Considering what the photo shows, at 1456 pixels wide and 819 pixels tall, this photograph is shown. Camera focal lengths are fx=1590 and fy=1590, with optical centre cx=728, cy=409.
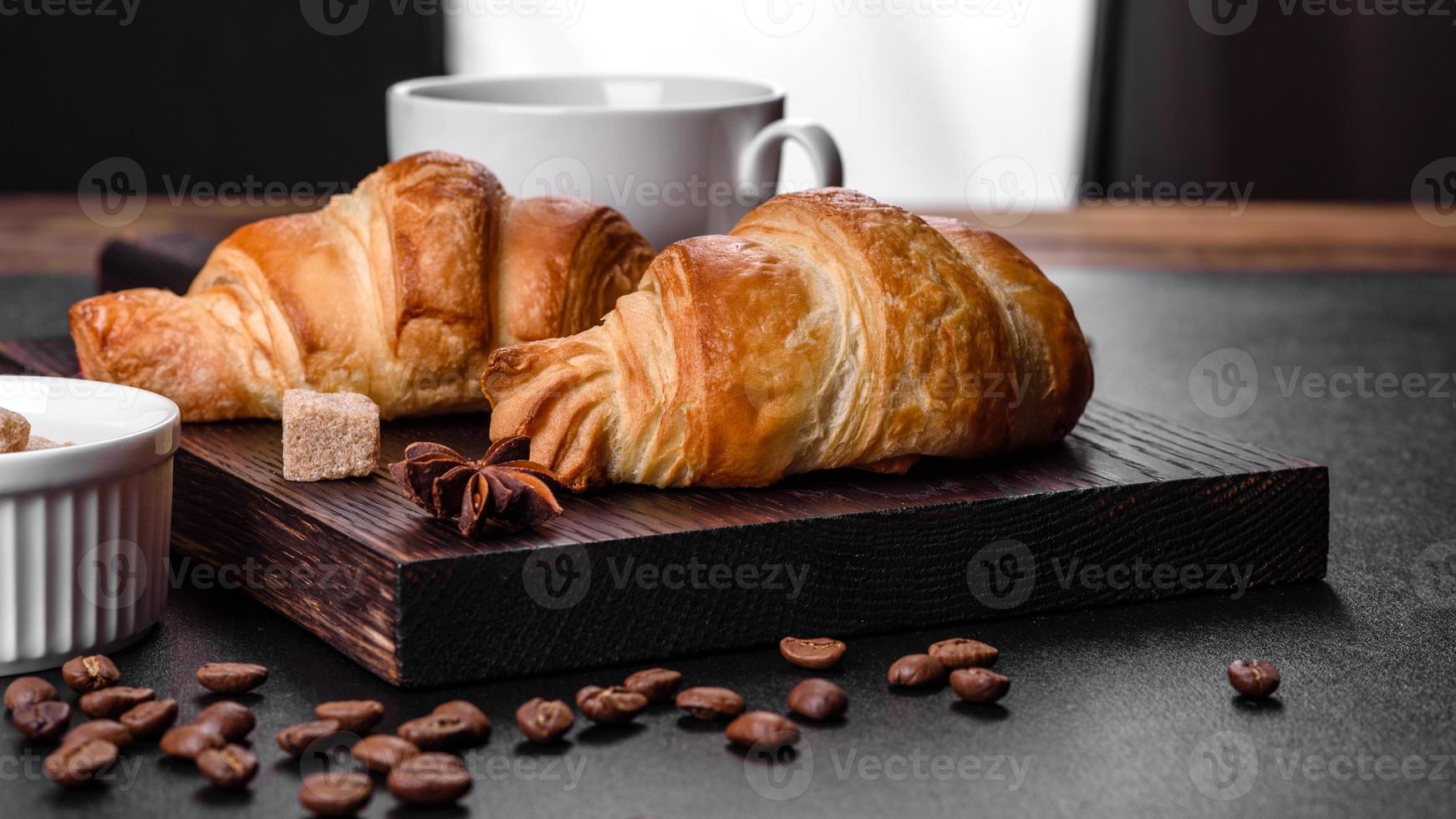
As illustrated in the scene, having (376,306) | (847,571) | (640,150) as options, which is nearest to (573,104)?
(640,150)

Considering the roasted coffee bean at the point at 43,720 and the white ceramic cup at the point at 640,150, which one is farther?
the white ceramic cup at the point at 640,150

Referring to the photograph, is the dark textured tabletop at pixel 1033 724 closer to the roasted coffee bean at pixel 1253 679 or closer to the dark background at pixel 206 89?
the roasted coffee bean at pixel 1253 679

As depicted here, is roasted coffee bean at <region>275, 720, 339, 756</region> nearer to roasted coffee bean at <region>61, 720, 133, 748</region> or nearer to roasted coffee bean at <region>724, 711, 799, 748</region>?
roasted coffee bean at <region>61, 720, 133, 748</region>

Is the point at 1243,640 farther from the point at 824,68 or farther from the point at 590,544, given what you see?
the point at 824,68

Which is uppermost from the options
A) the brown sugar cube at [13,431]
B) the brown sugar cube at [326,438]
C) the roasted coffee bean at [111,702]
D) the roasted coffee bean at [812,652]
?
the brown sugar cube at [13,431]

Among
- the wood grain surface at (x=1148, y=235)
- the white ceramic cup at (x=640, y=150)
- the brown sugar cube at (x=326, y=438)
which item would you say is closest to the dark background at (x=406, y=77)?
the wood grain surface at (x=1148, y=235)

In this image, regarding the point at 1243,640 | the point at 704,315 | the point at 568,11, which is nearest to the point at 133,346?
the point at 704,315
